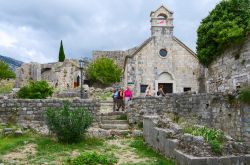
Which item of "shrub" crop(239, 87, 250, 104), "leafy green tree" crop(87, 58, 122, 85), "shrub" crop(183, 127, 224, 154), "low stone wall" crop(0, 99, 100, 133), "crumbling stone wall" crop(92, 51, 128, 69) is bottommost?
"shrub" crop(183, 127, 224, 154)

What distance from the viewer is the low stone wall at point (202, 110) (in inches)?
554

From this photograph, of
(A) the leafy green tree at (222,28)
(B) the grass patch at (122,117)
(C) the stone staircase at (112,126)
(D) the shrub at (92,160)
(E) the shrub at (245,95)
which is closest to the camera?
(D) the shrub at (92,160)

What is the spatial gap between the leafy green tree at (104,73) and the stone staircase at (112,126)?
108 feet

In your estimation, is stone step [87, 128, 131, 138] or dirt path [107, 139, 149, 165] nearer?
dirt path [107, 139, 149, 165]

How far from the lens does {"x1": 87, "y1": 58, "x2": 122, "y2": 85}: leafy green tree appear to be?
162ft

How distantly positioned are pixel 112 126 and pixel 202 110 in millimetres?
4247

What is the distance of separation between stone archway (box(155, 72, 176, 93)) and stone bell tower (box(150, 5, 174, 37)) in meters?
3.50

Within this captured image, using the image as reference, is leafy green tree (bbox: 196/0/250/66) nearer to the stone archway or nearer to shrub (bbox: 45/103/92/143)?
shrub (bbox: 45/103/92/143)

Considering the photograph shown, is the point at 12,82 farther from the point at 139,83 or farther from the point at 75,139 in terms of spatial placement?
the point at 75,139

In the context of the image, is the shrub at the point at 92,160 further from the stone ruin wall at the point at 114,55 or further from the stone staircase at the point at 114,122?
the stone ruin wall at the point at 114,55

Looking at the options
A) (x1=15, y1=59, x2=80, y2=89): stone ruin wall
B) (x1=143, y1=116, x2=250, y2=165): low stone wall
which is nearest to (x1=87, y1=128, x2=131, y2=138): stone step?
(x1=143, y1=116, x2=250, y2=165): low stone wall

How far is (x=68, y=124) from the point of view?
11852 mm

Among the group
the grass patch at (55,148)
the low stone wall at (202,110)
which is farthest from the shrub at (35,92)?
the grass patch at (55,148)

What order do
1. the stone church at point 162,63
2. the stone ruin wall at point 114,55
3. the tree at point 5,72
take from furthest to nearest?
the tree at point 5,72 < the stone ruin wall at point 114,55 < the stone church at point 162,63
